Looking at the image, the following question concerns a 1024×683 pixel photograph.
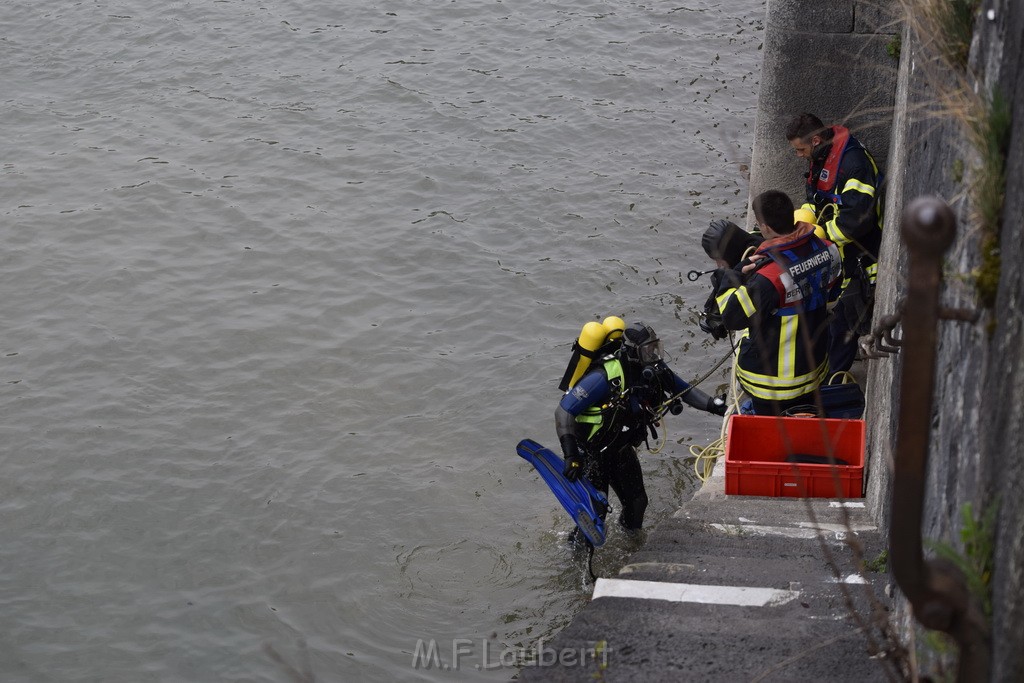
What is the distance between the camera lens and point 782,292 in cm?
580

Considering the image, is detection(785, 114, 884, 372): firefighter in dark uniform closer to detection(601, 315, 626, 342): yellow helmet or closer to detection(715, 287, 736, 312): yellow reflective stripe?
detection(715, 287, 736, 312): yellow reflective stripe

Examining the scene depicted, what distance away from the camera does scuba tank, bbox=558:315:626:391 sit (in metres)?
6.14

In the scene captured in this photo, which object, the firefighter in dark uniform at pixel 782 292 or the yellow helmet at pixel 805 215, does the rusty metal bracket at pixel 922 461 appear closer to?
the firefighter in dark uniform at pixel 782 292

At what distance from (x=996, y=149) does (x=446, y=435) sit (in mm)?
6245

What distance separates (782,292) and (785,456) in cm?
103

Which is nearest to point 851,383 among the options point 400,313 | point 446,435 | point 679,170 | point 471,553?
point 471,553

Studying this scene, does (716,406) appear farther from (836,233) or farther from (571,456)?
(836,233)

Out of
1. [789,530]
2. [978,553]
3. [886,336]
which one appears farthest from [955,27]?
[789,530]

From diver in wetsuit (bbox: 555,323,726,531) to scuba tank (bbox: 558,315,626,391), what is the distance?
0.04m

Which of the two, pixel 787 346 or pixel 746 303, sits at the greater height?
pixel 746 303

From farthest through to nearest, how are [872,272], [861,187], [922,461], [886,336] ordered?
[872,272] → [861,187] → [886,336] → [922,461]

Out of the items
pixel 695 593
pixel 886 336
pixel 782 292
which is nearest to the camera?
pixel 886 336

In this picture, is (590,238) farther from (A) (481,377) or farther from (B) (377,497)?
(B) (377,497)

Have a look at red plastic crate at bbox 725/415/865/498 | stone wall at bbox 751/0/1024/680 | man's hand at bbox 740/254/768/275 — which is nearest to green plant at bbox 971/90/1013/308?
stone wall at bbox 751/0/1024/680
